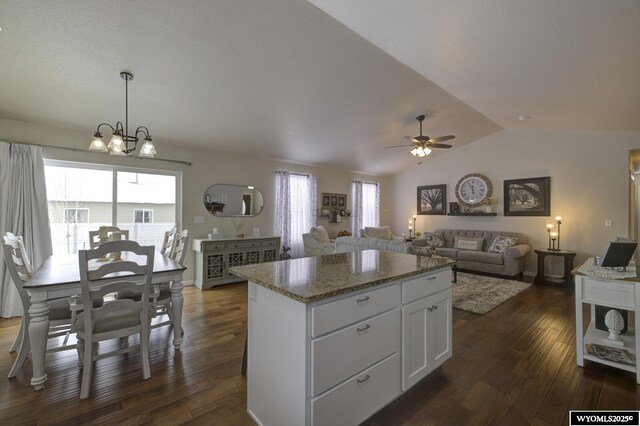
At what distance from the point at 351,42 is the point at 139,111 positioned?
2760 millimetres

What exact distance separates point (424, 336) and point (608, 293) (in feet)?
5.20

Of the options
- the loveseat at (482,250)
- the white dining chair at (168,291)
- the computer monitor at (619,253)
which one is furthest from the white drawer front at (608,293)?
the white dining chair at (168,291)

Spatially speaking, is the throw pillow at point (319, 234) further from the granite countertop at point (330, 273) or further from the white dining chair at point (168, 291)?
the granite countertop at point (330, 273)

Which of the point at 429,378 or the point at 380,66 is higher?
the point at 380,66

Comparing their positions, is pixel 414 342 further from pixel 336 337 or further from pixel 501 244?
pixel 501 244

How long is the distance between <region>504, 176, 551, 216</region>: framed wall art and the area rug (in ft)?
5.60

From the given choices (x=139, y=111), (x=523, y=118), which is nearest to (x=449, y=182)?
(x=523, y=118)

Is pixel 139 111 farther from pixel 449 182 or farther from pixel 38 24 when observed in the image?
pixel 449 182

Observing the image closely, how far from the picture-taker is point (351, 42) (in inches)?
111

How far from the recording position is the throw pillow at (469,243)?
609 cm

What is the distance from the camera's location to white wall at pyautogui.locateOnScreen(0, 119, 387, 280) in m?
3.68

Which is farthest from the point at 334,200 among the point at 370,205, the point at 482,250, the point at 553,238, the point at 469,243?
the point at 553,238

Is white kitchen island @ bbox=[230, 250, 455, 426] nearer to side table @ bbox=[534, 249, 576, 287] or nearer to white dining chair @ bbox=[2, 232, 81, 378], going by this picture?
white dining chair @ bbox=[2, 232, 81, 378]

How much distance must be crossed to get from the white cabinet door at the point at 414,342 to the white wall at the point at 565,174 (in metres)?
5.26
